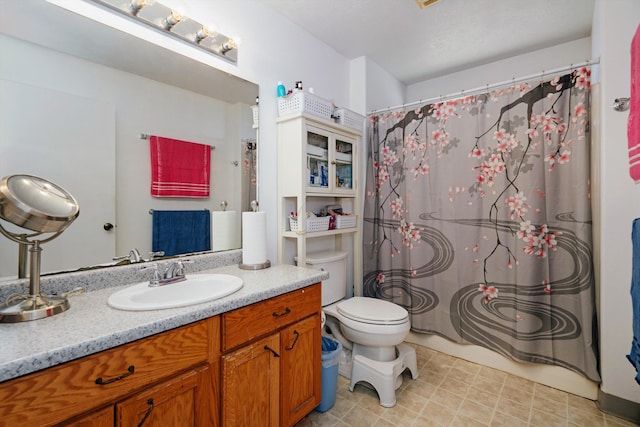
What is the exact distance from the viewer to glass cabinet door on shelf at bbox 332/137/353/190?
88.2 inches

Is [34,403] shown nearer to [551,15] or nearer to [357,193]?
[357,193]

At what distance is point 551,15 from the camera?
79.3 inches

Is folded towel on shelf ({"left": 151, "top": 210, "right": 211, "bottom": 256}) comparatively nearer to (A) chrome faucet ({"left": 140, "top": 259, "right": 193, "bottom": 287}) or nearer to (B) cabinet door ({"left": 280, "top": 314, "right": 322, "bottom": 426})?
(A) chrome faucet ({"left": 140, "top": 259, "right": 193, "bottom": 287})

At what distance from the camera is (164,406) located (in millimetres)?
909

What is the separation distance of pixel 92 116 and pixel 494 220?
233cm

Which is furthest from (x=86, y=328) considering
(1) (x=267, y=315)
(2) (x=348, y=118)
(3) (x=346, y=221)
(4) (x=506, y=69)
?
(4) (x=506, y=69)

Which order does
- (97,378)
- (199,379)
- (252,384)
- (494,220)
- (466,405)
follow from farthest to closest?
(494,220), (466,405), (252,384), (199,379), (97,378)

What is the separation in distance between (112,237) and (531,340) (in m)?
2.46

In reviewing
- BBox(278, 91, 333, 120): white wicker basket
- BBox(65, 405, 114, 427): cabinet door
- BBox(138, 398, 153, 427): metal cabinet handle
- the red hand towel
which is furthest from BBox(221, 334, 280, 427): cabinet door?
BBox(278, 91, 333, 120): white wicker basket

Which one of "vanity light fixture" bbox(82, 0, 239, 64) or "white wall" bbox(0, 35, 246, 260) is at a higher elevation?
"vanity light fixture" bbox(82, 0, 239, 64)

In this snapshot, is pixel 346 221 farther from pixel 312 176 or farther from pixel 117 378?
pixel 117 378

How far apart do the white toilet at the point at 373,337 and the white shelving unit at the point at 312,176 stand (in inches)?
8.3

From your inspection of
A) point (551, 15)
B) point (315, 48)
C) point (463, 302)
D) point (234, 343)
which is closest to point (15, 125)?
point (234, 343)

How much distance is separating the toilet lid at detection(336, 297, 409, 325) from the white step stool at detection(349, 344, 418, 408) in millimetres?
267
